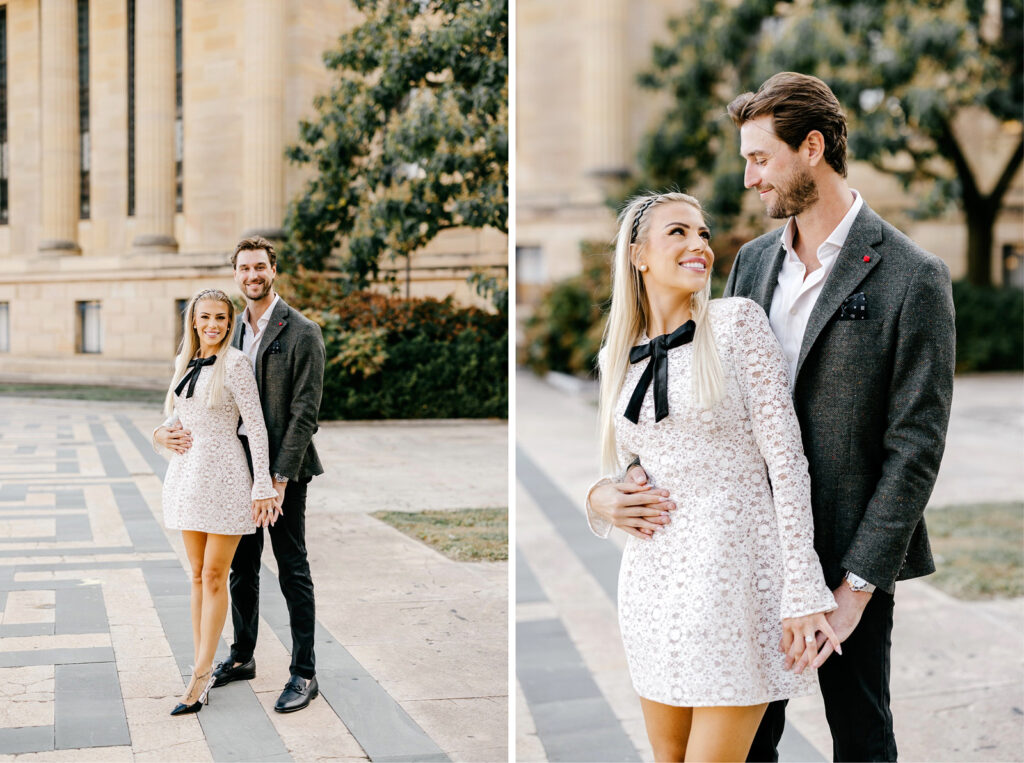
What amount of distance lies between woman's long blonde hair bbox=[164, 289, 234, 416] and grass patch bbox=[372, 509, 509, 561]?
2.74ft

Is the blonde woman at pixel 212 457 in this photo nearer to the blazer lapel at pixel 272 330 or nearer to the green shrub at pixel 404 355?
the blazer lapel at pixel 272 330

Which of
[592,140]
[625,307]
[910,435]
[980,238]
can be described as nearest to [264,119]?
[625,307]

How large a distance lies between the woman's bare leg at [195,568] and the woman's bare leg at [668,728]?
1.49m

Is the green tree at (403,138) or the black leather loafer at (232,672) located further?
the green tree at (403,138)

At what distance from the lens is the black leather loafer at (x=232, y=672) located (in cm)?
299

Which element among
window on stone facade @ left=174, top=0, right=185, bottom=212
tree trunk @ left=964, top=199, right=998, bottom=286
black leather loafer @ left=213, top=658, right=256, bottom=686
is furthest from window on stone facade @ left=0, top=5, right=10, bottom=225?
tree trunk @ left=964, top=199, right=998, bottom=286

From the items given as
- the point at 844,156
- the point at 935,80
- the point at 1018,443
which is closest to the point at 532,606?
the point at 844,156

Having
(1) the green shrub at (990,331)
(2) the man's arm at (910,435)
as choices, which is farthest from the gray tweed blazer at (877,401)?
(1) the green shrub at (990,331)

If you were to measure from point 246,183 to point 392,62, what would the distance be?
0.84 meters

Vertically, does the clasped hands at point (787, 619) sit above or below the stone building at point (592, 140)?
below

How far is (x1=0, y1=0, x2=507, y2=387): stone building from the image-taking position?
10.4ft

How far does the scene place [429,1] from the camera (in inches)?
158

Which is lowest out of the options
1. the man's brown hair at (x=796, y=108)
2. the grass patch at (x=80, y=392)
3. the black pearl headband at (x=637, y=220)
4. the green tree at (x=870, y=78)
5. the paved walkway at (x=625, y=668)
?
the paved walkway at (x=625, y=668)

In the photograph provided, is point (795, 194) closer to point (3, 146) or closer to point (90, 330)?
point (90, 330)
